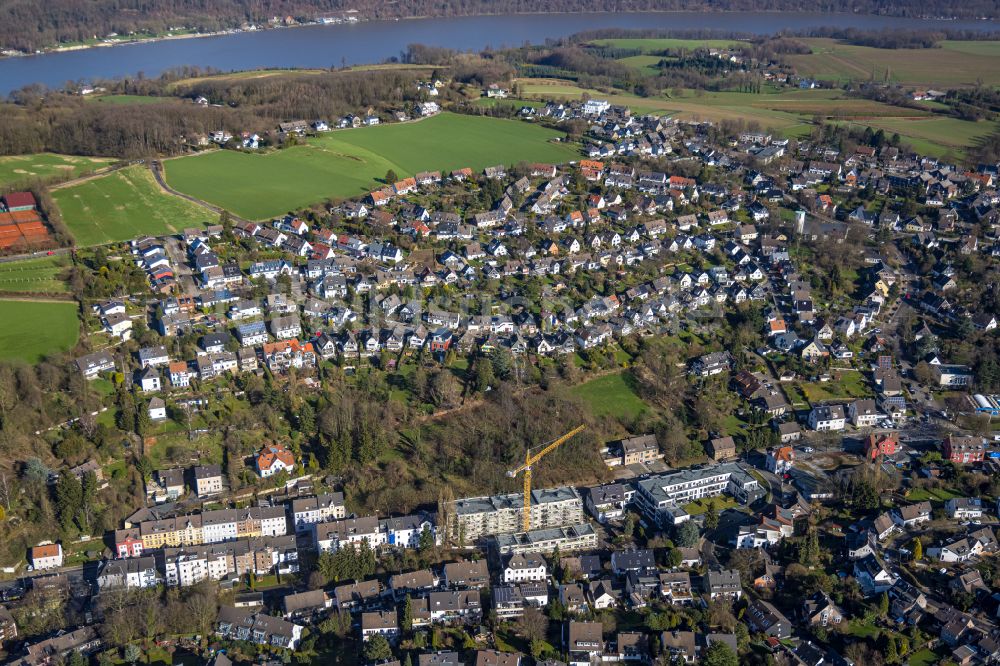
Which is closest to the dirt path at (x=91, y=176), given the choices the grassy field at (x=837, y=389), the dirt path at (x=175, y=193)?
the dirt path at (x=175, y=193)

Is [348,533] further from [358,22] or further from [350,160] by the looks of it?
[358,22]

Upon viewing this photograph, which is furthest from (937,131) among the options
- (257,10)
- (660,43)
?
(257,10)

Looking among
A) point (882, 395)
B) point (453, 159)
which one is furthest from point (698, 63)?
point (882, 395)

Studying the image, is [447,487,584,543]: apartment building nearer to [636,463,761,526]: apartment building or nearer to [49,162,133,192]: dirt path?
[636,463,761,526]: apartment building

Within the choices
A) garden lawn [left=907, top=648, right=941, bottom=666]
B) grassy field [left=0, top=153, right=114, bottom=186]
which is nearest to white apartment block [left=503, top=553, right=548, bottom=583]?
garden lawn [left=907, top=648, right=941, bottom=666]

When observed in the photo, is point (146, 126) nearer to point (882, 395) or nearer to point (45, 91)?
point (45, 91)

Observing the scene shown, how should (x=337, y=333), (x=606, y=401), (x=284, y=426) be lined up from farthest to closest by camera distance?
(x=337, y=333)
(x=606, y=401)
(x=284, y=426)
